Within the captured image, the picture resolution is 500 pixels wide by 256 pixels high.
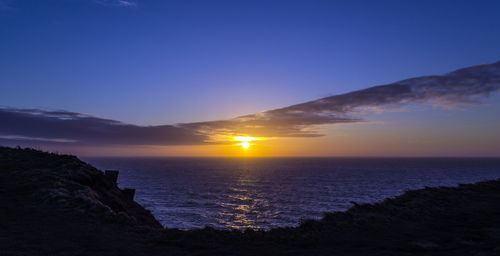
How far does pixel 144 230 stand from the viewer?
46.7 ft

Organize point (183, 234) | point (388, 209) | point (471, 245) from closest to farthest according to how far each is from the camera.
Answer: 1. point (471, 245)
2. point (183, 234)
3. point (388, 209)

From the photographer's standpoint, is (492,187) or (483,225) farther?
(492,187)

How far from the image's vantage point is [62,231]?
12680mm

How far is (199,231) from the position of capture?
14102 mm

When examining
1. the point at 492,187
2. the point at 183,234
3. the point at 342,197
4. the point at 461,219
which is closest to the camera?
the point at 183,234

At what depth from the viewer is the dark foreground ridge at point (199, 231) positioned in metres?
11.4

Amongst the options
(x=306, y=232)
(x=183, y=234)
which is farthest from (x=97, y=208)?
(x=306, y=232)

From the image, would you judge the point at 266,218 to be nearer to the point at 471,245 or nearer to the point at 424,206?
the point at 424,206

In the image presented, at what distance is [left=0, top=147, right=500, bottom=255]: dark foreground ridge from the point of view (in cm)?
1138

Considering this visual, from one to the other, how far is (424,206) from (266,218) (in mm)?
19608

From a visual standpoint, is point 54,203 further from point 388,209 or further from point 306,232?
point 388,209

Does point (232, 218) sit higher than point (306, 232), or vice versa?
point (306, 232)

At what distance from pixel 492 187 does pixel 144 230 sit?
42.3 metres

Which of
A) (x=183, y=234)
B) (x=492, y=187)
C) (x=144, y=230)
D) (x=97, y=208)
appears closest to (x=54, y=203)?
(x=97, y=208)
